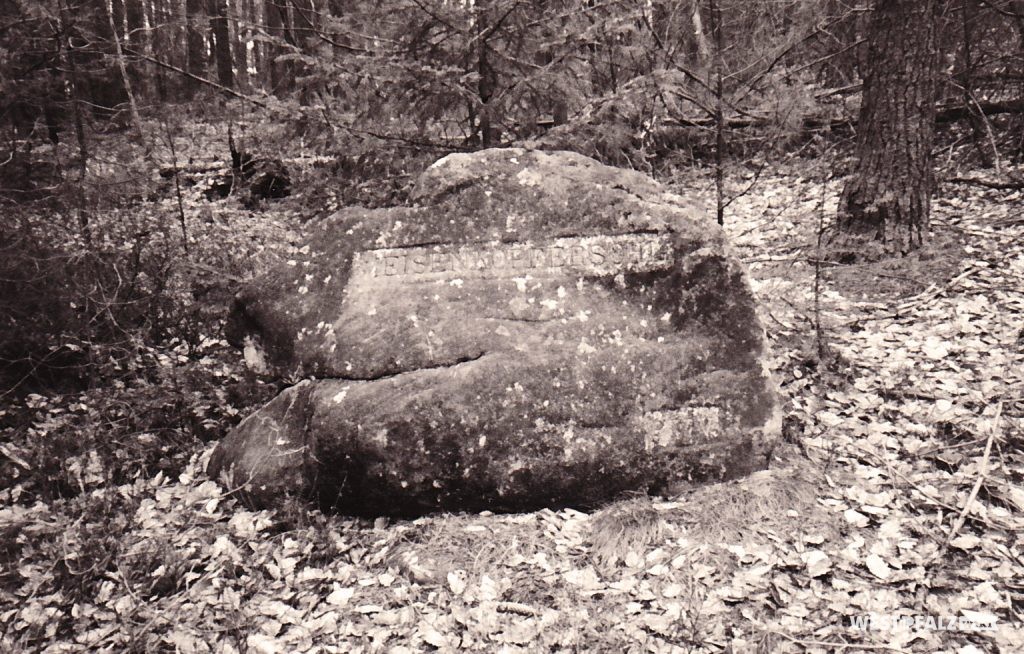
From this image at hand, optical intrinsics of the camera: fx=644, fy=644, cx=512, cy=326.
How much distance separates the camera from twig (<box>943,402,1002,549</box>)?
3.29 m

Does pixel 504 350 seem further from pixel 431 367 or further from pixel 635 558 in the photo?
pixel 635 558

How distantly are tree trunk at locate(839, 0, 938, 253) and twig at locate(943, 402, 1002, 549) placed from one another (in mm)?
2568

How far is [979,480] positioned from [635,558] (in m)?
1.96

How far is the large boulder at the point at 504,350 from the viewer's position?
3.77 metres

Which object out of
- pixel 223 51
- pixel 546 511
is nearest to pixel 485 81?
pixel 546 511

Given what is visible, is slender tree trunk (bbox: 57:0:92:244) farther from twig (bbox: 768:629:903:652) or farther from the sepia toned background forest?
twig (bbox: 768:629:903:652)

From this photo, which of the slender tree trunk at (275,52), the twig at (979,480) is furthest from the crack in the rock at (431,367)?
the slender tree trunk at (275,52)

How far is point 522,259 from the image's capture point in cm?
429

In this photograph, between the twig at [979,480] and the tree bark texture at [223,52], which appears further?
the tree bark texture at [223,52]

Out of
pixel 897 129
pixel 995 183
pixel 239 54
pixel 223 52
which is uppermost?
pixel 239 54

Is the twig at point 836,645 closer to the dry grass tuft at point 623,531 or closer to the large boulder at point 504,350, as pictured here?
the dry grass tuft at point 623,531

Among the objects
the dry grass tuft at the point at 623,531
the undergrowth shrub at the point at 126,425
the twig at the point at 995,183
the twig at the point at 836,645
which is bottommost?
the twig at the point at 836,645

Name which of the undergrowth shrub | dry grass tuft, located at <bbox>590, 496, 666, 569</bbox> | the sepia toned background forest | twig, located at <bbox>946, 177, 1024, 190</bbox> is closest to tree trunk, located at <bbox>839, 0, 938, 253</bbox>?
the sepia toned background forest

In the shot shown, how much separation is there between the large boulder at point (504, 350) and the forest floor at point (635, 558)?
8.8 inches
